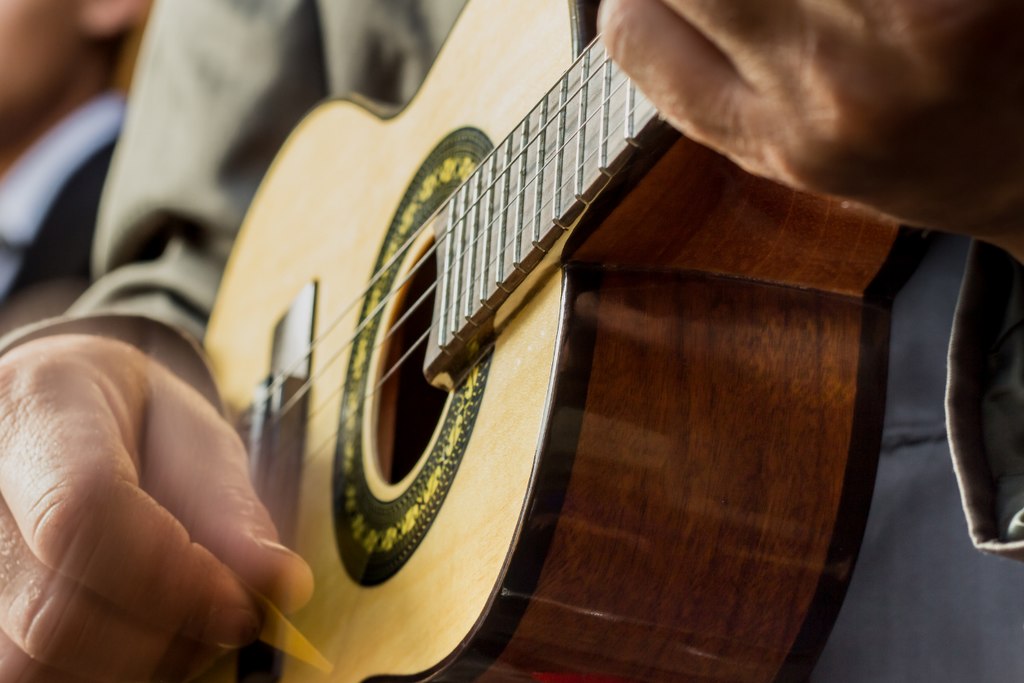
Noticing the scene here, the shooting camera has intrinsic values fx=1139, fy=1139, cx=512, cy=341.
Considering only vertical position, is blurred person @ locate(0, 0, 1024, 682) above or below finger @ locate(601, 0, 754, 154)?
below

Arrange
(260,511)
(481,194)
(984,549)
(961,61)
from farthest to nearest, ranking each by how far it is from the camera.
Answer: (260,511), (481,194), (984,549), (961,61)

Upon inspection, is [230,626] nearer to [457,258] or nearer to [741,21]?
[457,258]

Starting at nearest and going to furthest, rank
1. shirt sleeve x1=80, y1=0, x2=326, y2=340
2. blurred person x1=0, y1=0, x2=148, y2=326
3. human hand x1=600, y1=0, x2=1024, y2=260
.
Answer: human hand x1=600, y1=0, x2=1024, y2=260 < shirt sleeve x1=80, y1=0, x2=326, y2=340 < blurred person x1=0, y1=0, x2=148, y2=326

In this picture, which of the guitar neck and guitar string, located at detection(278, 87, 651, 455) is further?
guitar string, located at detection(278, 87, 651, 455)

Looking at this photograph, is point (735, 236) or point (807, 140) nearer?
point (807, 140)

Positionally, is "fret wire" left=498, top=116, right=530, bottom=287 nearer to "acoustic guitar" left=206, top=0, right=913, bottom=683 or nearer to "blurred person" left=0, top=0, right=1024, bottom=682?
"acoustic guitar" left=206, top=0, right=913, bottom=683

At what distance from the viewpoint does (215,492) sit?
560 millimetres

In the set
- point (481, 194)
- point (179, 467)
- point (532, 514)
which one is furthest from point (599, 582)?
point (179, 467)

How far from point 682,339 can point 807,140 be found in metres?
→ 0.16

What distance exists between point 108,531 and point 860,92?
1.23 feet

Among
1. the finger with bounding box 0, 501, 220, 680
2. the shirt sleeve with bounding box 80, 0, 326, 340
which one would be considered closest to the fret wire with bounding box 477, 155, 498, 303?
the finger with bounding box 0, 501, 220, 680

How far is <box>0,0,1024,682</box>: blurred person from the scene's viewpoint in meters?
0.23

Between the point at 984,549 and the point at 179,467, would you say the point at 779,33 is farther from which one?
the point at 179,467

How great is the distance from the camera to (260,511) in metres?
0.56
